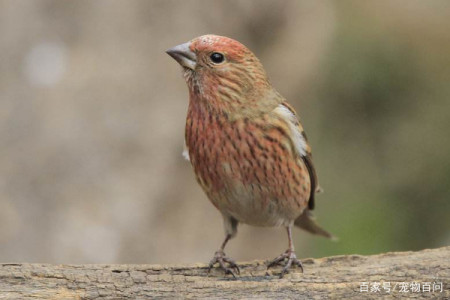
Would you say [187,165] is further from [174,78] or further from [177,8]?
[177,8]

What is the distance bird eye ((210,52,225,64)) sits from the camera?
523 centimetres

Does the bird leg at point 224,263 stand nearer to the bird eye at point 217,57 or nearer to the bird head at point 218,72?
the bird head at point 218,72

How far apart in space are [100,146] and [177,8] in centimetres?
148

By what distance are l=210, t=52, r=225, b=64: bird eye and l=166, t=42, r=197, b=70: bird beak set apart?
114 millimetres

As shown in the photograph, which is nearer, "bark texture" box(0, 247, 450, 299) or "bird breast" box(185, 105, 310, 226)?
"bark texture" box(0, 247, 450, 299)

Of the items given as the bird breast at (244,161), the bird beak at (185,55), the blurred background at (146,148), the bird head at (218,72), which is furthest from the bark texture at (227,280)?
the blurred background at (146,148)

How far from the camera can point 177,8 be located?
8.02 metres

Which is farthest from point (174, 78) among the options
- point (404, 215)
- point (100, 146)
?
point (404, 215)

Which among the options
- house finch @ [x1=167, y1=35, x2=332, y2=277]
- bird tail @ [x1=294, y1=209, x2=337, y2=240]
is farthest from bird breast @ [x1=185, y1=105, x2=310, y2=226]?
bird tail @ [x1=294, y1=209, x2=337, y2=240]

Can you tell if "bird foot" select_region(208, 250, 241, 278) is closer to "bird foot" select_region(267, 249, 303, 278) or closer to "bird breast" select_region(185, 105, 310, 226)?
"bird foot" select_region(267, 249, 303, 278)

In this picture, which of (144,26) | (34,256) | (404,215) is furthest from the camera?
(404,215)

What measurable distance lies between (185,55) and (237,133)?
0.57m

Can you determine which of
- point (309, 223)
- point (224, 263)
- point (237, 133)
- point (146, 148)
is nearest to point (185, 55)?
point (237, 133)

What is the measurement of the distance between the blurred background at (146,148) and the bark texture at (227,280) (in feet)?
9.07
